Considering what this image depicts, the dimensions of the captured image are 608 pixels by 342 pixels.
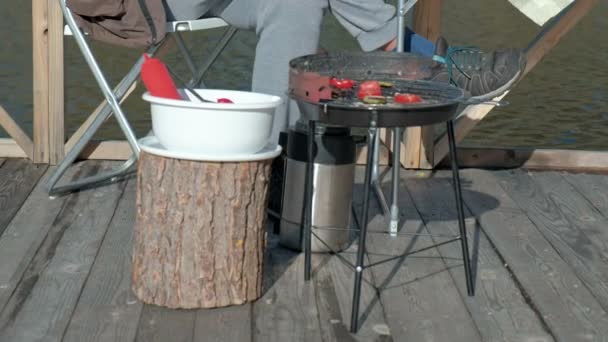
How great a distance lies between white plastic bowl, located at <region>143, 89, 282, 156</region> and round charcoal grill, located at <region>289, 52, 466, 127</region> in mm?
113

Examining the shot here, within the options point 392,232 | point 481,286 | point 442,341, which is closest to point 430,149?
point 392,232

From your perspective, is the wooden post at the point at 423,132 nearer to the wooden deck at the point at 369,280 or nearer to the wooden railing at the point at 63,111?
the wooden railing at the point at 63,111

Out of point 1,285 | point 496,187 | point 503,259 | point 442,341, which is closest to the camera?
point 442,341

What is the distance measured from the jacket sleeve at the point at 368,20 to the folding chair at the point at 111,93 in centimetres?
45

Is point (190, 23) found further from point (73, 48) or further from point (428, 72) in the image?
point (73, 48)

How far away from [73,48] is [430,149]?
151 inches

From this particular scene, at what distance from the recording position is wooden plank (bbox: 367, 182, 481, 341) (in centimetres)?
281

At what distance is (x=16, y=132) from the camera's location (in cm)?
423

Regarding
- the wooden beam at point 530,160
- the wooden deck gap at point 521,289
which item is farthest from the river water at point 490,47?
the wooden deck gap at point 521,289

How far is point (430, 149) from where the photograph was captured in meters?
4.34

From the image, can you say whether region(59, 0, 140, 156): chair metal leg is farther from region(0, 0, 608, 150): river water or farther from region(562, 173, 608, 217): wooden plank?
region(0, 0, 608, 150): river water

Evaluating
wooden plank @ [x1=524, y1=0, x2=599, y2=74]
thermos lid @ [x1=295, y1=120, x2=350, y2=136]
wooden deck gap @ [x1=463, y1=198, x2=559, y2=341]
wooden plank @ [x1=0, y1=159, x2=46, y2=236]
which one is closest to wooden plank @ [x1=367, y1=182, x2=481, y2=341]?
wooden deck gap @ [x1=463, y1=198, x2=559, y2=341]

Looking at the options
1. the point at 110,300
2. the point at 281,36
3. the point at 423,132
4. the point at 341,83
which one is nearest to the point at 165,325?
the point at 110,300

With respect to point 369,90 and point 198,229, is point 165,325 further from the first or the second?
point 369,90
